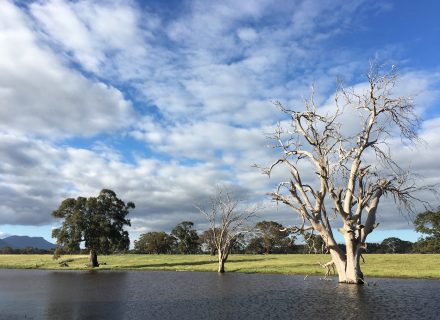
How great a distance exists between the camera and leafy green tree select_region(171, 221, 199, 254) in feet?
463

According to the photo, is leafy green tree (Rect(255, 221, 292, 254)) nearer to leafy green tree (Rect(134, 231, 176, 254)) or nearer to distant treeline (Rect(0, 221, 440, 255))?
distant treeline (Rect(0, 221, 440, 255))

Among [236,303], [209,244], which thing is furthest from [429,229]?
[236,303]

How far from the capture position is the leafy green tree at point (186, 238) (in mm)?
141000

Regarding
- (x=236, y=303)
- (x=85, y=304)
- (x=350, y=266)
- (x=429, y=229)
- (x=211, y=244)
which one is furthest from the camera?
(x=211, y=244)

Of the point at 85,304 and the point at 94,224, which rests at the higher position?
the point at 94,224

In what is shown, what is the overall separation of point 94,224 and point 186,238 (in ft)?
219

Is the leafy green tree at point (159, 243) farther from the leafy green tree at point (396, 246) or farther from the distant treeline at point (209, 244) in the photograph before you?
the leafy green tree at point (396, 246)

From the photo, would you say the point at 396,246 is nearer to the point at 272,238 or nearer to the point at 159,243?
the point at 272,238

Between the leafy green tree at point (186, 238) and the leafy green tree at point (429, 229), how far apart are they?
6764cm

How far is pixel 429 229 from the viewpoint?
106 m

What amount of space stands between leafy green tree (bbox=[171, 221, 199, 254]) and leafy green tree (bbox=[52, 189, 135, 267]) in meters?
61.9

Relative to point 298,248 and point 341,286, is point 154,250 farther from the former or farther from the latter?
point 341,286

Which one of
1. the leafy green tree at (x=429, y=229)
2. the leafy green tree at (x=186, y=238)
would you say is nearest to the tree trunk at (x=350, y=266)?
the leafy green tree at (x=429, y=229)

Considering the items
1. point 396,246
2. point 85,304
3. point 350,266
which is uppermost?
point 396,246
